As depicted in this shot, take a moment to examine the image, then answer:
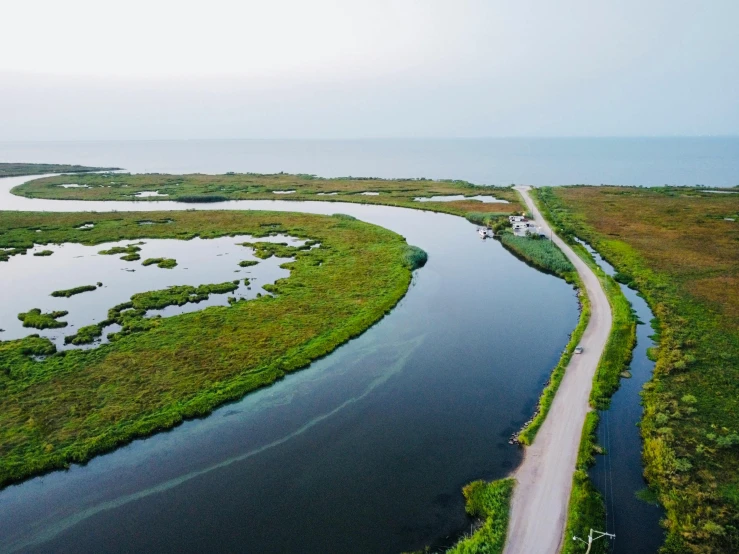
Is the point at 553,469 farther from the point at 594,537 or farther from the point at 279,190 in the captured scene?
the point at 279,190

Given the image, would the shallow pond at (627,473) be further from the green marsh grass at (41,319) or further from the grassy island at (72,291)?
the grassy island at (72,291)

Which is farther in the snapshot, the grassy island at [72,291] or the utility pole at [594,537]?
the grassy island at [72,291]

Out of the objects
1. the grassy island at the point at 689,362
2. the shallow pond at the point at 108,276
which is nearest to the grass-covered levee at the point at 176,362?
the shallow pond at the point at 108,276

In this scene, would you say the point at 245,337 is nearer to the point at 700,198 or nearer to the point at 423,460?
the point at 423,460

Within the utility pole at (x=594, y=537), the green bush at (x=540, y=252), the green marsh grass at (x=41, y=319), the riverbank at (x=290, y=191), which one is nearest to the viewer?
the utility pole at (x=594, y=537)

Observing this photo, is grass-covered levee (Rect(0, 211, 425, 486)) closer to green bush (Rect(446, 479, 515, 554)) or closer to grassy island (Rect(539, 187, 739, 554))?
green bush (Rect(446, 479, 515, 554))

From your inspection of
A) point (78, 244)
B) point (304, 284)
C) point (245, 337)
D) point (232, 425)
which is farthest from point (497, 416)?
point (78, 244)

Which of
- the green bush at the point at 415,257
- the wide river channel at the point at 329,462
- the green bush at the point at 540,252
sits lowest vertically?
the wide river channel at the point at 329,462

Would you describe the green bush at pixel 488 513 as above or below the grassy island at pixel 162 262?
below
